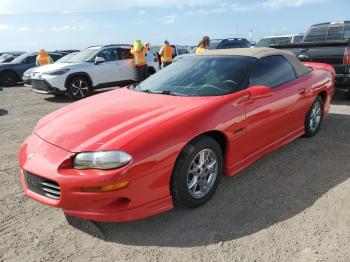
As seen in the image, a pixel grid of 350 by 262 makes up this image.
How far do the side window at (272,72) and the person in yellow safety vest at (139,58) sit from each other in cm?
695

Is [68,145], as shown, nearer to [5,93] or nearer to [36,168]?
[36,168]

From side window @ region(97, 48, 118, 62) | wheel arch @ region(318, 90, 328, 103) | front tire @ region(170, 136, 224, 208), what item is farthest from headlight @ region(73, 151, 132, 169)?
side window @ region(97, 48, 118, 62)

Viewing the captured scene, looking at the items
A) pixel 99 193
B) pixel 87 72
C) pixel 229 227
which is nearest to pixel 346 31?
pixel 87 72

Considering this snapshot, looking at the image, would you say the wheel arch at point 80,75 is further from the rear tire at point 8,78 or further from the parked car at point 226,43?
the rear tire at point 8,78

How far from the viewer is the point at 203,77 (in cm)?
404

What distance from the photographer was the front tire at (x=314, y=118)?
16.5 feet

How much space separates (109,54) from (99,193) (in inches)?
346

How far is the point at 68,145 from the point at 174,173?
0.94m

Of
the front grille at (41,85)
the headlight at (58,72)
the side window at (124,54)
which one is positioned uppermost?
the side window at (124,54)

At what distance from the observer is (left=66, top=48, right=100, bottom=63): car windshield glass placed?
1060 centimetres

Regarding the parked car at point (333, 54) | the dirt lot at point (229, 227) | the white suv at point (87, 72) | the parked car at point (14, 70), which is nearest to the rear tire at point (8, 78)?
the parked car at point (14, 70)

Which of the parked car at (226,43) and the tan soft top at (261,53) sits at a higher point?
the tan soft top at (261,53)

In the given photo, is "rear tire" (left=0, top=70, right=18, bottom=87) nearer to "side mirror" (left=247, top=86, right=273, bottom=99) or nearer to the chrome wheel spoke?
"side mirror" (left=247, top=86, right=273, bottom=99)

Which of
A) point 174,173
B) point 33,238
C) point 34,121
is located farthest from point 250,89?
point 34,121
